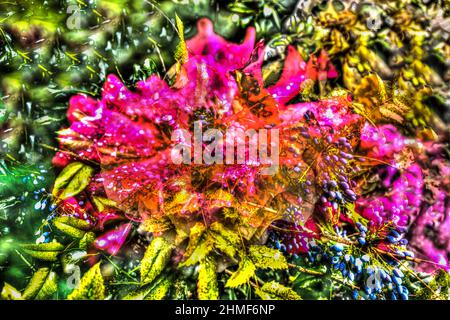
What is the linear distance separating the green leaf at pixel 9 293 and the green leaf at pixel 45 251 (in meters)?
0.06

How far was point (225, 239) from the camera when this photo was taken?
21.6 inches

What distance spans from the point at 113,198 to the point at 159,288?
151mm

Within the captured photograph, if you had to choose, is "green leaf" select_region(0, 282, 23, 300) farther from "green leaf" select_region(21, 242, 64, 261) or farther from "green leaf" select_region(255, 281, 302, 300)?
"green leaf" select_region(255, 281, 302, 300)

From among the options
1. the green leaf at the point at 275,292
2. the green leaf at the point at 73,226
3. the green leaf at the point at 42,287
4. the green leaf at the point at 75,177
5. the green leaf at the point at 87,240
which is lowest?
the green leaf at the point at 42,287

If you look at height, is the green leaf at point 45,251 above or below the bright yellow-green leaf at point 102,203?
below

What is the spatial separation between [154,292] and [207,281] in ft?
0.27

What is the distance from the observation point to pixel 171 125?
538mm

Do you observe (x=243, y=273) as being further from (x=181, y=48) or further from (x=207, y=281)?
(x=181, y=48)

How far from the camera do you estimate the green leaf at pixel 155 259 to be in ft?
1.81

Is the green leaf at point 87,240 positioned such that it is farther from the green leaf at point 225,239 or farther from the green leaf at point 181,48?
the green leaf at point 181,48

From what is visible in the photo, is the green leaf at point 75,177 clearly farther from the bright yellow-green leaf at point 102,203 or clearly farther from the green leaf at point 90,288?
the green leaf at point 90,288

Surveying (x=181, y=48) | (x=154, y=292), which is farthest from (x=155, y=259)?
(x=181, y=48)

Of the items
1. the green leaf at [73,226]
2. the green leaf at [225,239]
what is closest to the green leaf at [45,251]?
the green leaf at [73,226]

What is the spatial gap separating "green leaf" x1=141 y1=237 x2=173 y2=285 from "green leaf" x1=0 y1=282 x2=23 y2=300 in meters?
0.19
